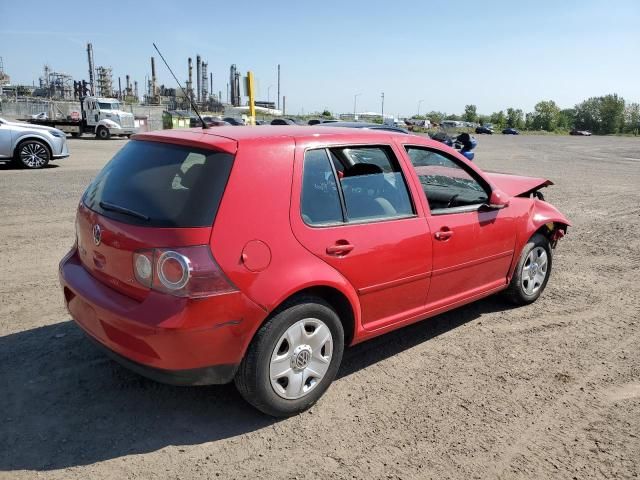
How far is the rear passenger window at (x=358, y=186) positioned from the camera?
313 cm

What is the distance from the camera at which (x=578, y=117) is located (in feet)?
388

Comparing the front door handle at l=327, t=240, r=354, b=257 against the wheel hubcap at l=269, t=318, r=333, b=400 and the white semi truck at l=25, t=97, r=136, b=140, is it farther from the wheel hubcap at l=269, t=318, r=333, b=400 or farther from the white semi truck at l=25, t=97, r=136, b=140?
the white semi truck at l=25, t=97, r=136, b=140

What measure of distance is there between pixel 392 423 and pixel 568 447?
3.20 ft

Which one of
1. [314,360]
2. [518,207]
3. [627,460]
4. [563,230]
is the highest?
[518,207]

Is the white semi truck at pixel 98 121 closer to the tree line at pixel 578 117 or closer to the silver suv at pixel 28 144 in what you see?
the silver suv at pixel 28 144

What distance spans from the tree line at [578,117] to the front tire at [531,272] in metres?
108

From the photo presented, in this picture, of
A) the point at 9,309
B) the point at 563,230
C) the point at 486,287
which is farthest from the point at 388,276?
the point at 9,309

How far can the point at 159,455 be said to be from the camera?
106 inches

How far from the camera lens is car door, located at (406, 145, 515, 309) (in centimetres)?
378

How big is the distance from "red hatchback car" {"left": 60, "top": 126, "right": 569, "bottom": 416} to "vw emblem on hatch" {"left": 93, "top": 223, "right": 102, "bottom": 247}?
12 millimetres

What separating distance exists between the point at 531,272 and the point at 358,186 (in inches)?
94.0

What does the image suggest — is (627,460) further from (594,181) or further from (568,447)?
(594,181)

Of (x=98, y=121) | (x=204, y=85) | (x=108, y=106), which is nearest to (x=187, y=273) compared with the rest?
(x=98, y=121)

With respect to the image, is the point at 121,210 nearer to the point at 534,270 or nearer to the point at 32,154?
the point at 534,270
